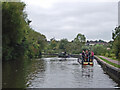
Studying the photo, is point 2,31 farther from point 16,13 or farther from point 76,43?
point 76,43

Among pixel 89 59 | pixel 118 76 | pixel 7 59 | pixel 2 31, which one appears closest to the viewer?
pixel 118 76

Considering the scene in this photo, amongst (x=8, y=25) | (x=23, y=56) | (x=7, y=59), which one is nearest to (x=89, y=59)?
(x=8, y=25)

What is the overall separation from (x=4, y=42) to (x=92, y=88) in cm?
2857

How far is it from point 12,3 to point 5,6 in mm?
2810

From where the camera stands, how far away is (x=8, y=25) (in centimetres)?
3781

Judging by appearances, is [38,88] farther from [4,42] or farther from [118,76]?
[4,42]

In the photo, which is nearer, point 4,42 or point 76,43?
point 4,42

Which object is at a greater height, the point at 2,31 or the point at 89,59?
the point at 2,31

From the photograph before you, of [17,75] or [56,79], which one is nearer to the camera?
[56,79]

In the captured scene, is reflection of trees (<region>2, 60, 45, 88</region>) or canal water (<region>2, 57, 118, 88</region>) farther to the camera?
reflection of trees (<region>2, 60, 45, 88</region>)

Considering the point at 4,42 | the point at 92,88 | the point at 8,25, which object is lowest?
the point at 92,88

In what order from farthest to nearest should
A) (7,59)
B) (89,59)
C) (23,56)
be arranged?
1. (23,56)
2. (7,59)
3. (89,59)

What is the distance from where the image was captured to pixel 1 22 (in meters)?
36.8

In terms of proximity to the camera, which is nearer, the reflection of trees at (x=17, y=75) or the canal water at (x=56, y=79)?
the canal water at (x=56, y=79)
